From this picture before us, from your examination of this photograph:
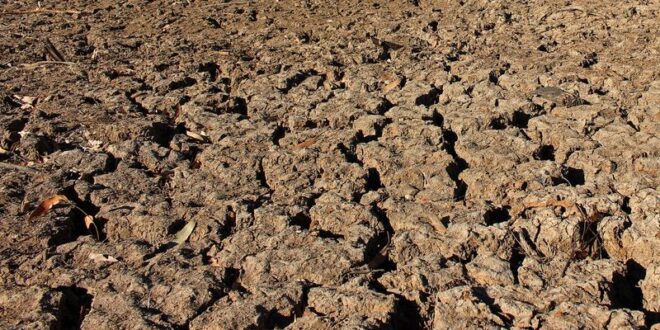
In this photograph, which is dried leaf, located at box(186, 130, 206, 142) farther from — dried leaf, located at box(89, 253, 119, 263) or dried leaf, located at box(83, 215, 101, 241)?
dried leaf, located at box(89, 253, 119, 263)

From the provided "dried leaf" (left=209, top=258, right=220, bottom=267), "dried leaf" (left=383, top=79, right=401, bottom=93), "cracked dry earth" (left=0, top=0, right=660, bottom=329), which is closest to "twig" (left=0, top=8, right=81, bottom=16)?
"cracked dry earth" (left=0, top=0, right=660, bottom=329)

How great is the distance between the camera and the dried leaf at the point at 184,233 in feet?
8.28

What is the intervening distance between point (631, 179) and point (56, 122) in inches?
97.4

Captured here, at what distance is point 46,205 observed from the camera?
2742 mm

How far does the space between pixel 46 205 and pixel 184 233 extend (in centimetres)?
58

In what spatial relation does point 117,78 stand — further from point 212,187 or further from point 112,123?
point 212,187

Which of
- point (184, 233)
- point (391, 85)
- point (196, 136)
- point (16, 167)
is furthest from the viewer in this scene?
point (391, 85)

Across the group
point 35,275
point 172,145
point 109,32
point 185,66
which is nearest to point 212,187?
point 172,145

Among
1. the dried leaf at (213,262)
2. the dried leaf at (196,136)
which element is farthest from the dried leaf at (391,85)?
the dried leaf at (213,262)

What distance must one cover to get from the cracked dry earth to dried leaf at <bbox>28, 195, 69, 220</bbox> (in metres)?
0.03

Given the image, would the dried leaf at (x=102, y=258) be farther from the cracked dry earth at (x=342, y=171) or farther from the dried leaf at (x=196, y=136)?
the dried leaf at (x=196, y=136)

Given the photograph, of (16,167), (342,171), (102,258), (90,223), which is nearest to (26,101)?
(16,167)

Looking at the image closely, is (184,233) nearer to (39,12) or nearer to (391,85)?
(391,85)

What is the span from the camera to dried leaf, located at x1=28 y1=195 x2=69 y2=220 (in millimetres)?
2688
